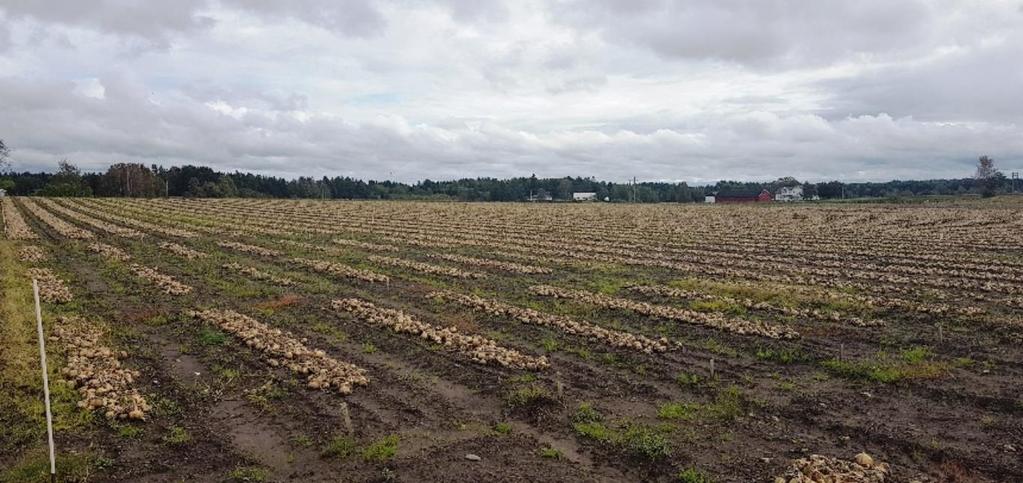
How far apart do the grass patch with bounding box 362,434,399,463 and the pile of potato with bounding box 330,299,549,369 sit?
4.45 m

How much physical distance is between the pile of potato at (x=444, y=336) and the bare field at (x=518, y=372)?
0.09 m

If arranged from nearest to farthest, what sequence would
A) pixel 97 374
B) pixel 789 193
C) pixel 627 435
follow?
pixel 627 435 < pixel 97 374 < pixel 789 193

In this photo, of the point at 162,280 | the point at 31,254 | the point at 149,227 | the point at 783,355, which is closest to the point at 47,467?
the point at 783,355

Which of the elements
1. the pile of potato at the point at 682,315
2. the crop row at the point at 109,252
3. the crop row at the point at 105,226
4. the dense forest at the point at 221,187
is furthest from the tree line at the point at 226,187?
the pile of potato at the point at 682,315

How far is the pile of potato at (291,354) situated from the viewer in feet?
45.8

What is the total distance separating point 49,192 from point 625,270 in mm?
135071

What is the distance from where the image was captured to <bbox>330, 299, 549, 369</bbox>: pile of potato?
1538 cm

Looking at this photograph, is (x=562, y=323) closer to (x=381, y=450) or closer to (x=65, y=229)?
(x=381, y=450)

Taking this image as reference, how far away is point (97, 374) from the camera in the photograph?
45.8 ft

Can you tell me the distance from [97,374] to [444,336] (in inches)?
297

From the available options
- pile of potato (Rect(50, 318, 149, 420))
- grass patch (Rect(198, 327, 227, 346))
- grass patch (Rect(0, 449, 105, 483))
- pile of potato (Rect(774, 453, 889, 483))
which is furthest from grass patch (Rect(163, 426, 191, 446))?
pile of potato (Rect(774, 453, 889, 483))

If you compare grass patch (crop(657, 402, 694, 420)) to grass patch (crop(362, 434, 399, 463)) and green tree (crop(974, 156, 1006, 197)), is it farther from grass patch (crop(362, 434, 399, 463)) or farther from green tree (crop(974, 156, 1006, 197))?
green tree (crop(974, 156, 1006, 197))

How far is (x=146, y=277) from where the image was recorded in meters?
27.7

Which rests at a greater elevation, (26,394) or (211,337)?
(211,337)
